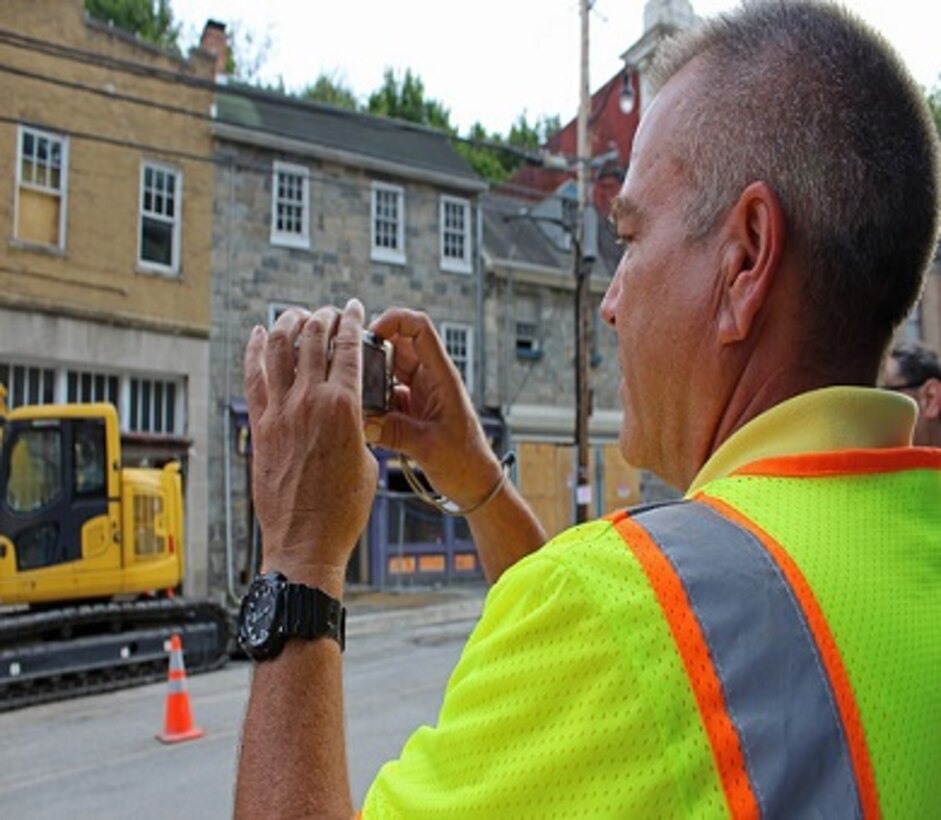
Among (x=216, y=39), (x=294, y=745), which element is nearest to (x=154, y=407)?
(x=216, y=39)

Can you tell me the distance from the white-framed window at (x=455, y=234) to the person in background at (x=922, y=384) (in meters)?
16.8

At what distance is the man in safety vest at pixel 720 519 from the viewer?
2.78ft

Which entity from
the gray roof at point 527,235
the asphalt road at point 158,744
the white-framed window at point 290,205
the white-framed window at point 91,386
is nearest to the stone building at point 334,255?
the white-framed window at point 290,205

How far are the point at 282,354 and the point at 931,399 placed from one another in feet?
11.4

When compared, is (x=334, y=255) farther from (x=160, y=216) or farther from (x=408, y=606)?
(x=408, y=606)

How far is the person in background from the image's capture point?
4.02 m

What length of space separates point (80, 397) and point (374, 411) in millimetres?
15253

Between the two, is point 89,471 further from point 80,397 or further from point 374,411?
point 374,411

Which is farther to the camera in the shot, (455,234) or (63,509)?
(455,234)

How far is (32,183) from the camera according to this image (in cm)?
1542

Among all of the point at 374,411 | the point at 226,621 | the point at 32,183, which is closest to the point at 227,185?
the point at 32,183

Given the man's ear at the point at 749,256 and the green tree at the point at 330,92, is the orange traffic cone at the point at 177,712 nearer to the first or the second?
the man's ear at the point at 749,256

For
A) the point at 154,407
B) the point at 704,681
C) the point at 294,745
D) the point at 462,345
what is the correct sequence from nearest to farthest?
the point at 704,681
the point at 294,745
the point at 154,407
the point at 462,345

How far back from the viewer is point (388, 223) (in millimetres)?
19859
